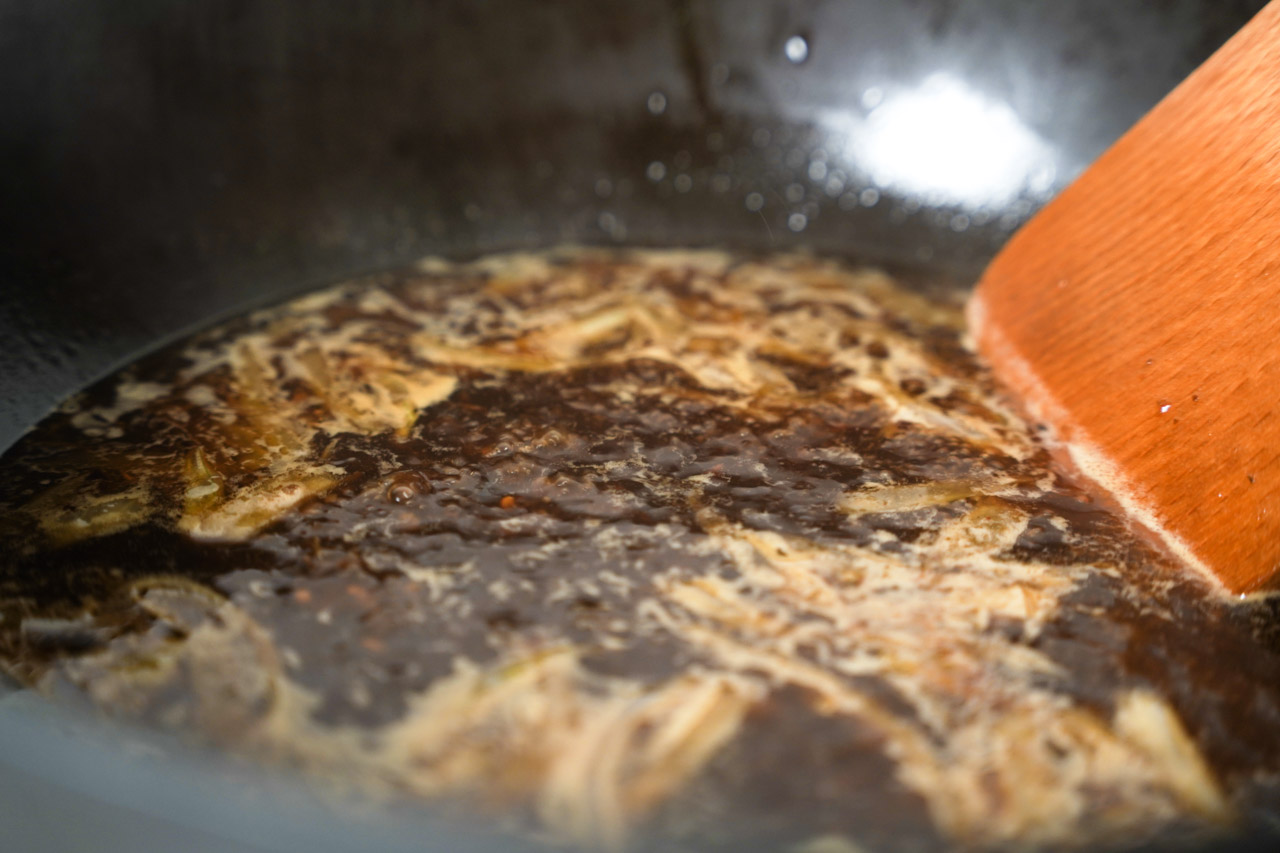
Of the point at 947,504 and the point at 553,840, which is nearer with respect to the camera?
the point at 553,840

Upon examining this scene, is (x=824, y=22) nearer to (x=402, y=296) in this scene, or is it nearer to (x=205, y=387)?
(x=402, y=296)

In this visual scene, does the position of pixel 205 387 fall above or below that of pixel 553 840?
above

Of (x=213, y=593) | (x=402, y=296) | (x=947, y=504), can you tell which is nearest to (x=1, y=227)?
(x=402, y=296)

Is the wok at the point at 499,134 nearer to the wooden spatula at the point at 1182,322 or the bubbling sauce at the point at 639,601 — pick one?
the bubbling sauce at the point at 639,601

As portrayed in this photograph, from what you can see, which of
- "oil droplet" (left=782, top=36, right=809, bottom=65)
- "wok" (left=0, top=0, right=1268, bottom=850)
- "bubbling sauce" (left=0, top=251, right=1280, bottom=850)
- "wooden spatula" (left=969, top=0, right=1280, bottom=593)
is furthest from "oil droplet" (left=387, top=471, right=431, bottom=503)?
"oil droplet" (left=782, top=36, right=809, bottom=65)

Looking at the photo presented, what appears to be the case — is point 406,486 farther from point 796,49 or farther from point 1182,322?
point 796,49

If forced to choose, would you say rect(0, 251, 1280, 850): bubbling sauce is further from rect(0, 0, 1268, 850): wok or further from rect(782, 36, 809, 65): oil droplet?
rect(782, 36, 809, 65): oil droplet

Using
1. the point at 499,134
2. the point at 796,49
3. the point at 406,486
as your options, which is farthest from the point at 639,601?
the point at 796,49

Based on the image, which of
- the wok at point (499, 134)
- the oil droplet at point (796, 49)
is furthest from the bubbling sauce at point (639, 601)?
the oil droplet at point (796, 49)
